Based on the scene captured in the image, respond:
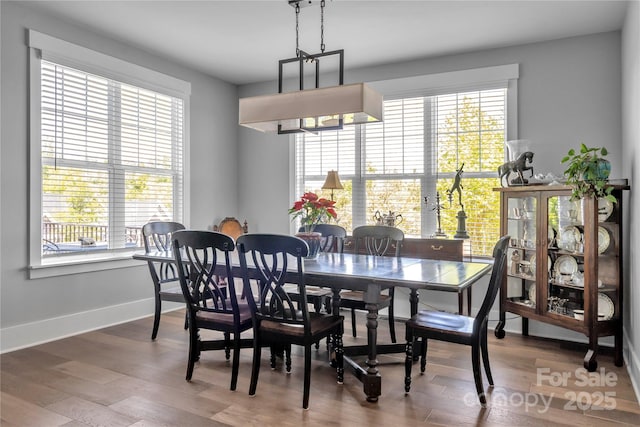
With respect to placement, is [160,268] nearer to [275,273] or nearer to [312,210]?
[312,210]

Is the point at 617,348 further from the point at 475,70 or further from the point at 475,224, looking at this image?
the point at 475,70

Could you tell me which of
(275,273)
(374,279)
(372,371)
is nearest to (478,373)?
(372,371)

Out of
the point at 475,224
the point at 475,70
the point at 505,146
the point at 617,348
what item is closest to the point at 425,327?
the point at 617,348

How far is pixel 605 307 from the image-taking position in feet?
10.9

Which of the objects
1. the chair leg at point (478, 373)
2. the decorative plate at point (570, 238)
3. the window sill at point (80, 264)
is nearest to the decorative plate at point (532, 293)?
the decorative plate at point (570, 238)

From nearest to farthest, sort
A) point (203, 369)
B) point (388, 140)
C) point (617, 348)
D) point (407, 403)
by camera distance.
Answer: point (407, 403)
point (203, 369)
point (617, 348)
point (388, 140)

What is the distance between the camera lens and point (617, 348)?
3230 millimetres

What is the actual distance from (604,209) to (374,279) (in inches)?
83.8

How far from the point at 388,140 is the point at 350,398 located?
2984 millimetres

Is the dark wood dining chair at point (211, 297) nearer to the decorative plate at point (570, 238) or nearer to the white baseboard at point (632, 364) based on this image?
the white baseboard at point (632, 364)

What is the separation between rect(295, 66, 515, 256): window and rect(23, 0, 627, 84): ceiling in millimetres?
566

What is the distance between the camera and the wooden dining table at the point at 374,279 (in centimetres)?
234

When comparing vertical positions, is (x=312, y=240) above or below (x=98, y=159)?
below

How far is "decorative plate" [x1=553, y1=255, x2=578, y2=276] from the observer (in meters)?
3.53
